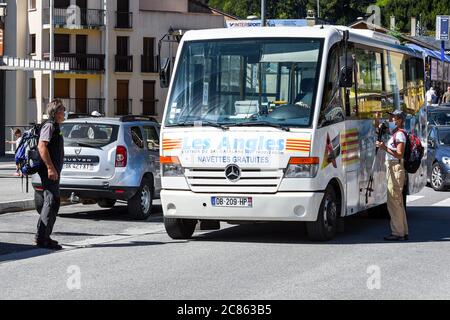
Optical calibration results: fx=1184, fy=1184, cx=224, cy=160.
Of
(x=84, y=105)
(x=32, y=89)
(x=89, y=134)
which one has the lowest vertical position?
(x=84, y=105)

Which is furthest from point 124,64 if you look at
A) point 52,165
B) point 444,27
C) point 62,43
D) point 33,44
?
point 52,165

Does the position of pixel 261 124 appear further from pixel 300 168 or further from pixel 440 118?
pixel 440 118

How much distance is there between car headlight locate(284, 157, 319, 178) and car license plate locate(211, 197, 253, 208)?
0.59 m

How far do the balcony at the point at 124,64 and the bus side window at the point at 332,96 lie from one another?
6258 cm

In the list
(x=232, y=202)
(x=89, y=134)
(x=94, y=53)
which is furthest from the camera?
(x=94, y=53)

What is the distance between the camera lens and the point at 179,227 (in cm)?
1625

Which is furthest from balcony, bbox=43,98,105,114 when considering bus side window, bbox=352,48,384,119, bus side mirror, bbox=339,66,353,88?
bus side mirror, bbox=339,66,353,88

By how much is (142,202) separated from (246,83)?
4.64 metres

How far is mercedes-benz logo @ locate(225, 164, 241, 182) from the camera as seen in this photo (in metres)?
15.3

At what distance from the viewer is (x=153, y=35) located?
80875 millimetres

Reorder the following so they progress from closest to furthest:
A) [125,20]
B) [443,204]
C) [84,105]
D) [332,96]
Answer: [332,96] < [443,204] < [84,105] < [125,20]

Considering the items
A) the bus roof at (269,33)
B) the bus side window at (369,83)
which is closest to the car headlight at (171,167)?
the bus roof at (269,33)

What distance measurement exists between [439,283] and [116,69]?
67.4 meters

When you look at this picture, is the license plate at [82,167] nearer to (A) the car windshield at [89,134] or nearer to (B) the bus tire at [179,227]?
(A) the car windshield at [89,134]
